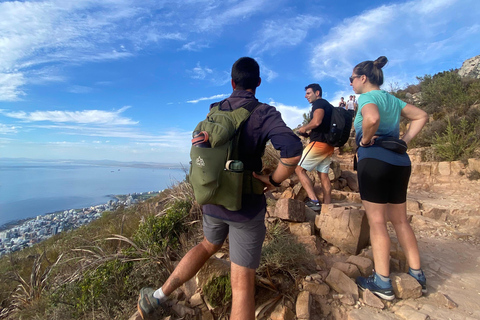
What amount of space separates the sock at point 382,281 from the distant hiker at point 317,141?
6.20 ft

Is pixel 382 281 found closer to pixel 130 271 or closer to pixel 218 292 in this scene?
pixel 218 292

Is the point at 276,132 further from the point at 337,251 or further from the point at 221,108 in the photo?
the point at 337,251

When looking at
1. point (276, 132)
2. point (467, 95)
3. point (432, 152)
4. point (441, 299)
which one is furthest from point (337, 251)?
point (467, 95)

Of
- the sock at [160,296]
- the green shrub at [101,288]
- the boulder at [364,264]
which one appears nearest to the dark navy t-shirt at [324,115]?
the boulder at [364,264]

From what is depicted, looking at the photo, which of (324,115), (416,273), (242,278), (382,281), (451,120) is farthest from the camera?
(451,120)

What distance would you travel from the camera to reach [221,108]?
1821mm

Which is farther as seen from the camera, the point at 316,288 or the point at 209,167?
the point at 316,288

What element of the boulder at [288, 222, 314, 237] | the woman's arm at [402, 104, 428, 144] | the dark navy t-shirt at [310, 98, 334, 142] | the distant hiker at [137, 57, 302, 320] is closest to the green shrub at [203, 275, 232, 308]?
the distant hiker at [137, 57, 302, 320]

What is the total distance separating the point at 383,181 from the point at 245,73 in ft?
5.33

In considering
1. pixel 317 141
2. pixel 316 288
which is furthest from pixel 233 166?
pixel 317 141

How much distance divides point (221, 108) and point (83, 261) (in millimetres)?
3015

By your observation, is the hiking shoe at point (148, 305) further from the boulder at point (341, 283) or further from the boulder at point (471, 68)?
the boulder at point (471, 68)

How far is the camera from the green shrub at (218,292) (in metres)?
2.28

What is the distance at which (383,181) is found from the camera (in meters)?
2.25
